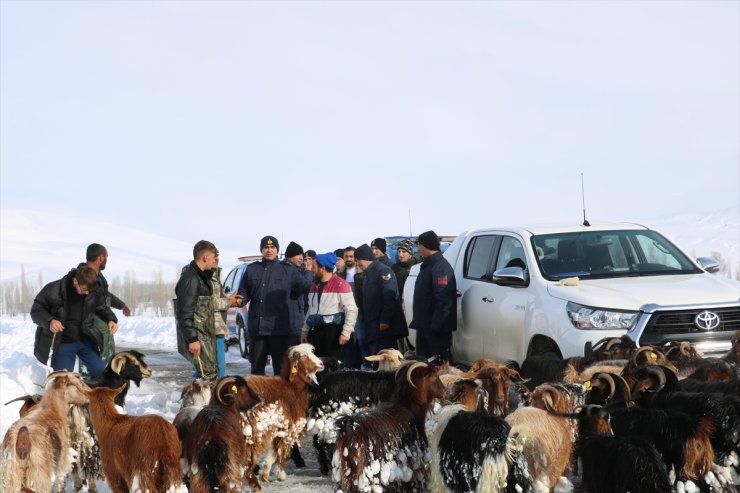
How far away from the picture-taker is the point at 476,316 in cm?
1174

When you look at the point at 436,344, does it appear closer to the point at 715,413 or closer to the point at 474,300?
the point at 474,300

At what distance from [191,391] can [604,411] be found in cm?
392

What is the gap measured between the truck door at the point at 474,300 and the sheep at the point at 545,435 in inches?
147

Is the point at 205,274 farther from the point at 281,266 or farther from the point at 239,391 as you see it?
the point at 239,391

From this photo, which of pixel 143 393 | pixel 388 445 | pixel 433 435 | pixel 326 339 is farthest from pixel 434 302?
pixel 143 393

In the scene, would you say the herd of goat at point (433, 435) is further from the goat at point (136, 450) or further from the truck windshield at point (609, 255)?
the truck windshield at point (609, 255)

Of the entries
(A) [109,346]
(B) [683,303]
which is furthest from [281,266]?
(B) [683,303]

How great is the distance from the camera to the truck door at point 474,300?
11.6m

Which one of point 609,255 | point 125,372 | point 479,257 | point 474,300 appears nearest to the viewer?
point 125,372

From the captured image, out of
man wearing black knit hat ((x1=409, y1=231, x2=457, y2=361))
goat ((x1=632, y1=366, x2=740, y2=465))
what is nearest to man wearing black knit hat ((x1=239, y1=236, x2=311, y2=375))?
man wearing black knit hat ((x1=409, y1=231, x2=457, y2=361))

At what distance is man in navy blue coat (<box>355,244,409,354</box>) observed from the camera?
12250 millimetres

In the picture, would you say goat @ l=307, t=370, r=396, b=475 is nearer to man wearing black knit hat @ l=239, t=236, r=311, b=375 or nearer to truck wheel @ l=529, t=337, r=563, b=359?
truck wheel @ l=529, t=337, r=563, b=359

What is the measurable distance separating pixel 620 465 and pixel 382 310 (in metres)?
6.17

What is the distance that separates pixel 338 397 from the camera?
908cm
